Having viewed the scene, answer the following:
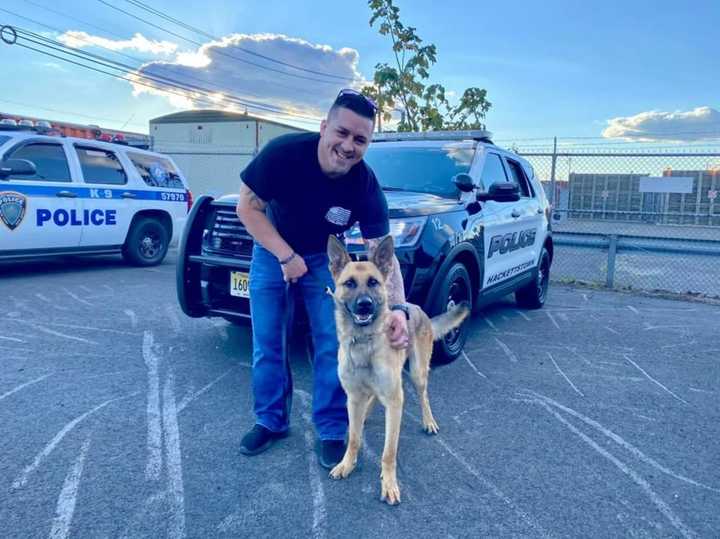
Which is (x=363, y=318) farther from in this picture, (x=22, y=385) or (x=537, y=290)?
(x=537, y=290)

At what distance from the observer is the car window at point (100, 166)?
26.1 feet

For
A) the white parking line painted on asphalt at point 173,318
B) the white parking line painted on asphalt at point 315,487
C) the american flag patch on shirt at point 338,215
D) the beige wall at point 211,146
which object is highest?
the beige wall at point 211,146

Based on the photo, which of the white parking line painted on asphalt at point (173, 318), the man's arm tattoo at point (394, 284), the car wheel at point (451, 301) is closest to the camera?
the man's arm tattoo at point (394, 284)

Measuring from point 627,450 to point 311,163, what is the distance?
2.40 m

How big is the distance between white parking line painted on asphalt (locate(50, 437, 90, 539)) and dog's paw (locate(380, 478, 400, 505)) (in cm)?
135

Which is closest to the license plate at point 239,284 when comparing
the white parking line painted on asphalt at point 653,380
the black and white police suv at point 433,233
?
the black and white police suv at point 433,233

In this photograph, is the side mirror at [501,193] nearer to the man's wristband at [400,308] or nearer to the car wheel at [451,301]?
the car wheel at [451,301]

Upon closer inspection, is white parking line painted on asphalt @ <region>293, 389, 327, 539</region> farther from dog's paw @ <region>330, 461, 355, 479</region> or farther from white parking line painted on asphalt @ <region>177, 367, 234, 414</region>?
white parking line painted on asphalt @ <region>177, 367, 234, 414</region>

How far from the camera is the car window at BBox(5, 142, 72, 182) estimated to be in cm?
720

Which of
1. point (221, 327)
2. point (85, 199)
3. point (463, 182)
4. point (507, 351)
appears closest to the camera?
point (463, 182)

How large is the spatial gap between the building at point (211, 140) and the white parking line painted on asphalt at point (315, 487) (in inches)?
771

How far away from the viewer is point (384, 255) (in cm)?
279

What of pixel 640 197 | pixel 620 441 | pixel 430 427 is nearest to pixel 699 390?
pixel 620 441

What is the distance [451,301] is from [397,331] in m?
1.91
